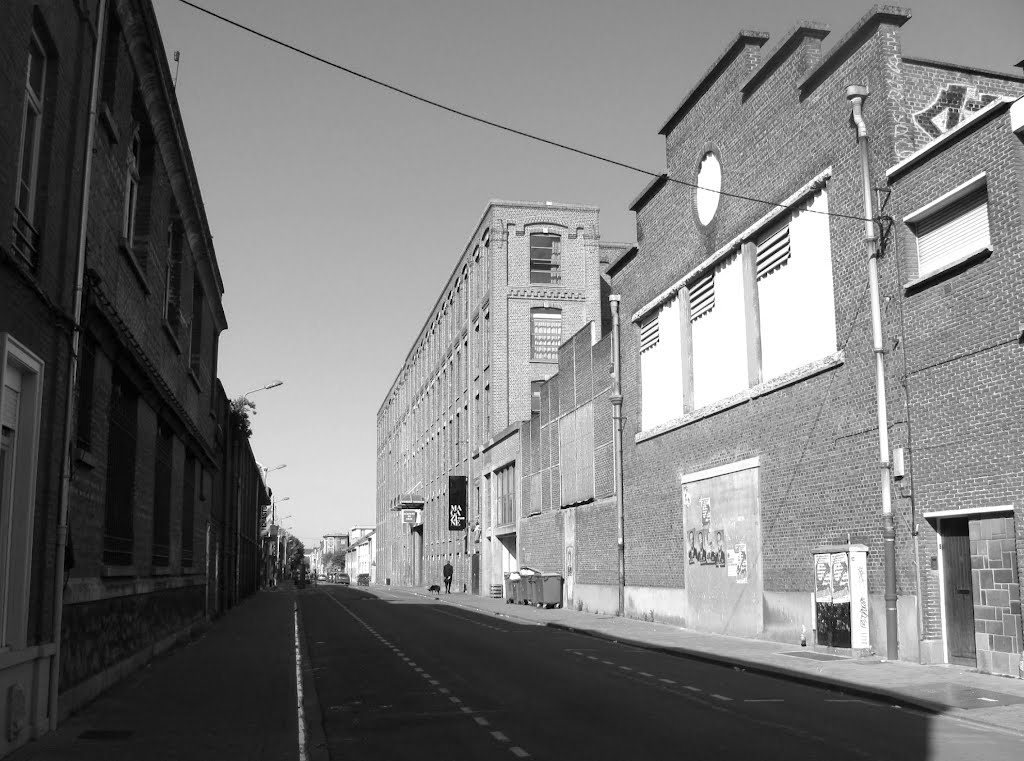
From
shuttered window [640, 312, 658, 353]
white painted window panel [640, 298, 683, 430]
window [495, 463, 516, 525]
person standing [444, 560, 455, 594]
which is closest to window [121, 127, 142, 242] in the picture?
white painted window panel [640, 298, 683, 430]

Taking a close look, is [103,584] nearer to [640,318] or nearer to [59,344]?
[59,344]

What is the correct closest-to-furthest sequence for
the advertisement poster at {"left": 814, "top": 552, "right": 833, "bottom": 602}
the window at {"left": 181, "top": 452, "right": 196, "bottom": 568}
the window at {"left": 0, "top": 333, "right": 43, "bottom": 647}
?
the window at {"left": 0, "top": 333, "right": 43, "bottom": 647} < the advertisement poster at {"left": 814, "top": 552, "right": 833, "bottom": 602} < the window at {"left": 181, "top": 452, "right": 196, "bottom": 568}

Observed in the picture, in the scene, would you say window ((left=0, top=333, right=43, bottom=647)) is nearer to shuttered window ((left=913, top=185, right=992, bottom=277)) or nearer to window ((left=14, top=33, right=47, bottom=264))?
window ((left=14, top=33, right=47, bottom=264))

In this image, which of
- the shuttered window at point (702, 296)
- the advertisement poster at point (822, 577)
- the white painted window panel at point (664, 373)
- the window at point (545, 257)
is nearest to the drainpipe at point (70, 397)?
the advertisement poster at point (822, 577)

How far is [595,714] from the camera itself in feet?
37.4

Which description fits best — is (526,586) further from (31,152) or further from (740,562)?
(31,152)

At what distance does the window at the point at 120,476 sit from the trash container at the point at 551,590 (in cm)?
2378

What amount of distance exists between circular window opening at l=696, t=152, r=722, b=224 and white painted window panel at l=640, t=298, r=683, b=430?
8.84 ft

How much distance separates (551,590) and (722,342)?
52.5 feet

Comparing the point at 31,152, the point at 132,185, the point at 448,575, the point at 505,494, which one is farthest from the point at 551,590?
the point at 31,152

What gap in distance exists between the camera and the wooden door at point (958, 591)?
51.6 feet

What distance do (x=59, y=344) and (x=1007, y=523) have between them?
512 inches

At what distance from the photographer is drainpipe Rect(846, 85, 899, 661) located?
16984 millimetres

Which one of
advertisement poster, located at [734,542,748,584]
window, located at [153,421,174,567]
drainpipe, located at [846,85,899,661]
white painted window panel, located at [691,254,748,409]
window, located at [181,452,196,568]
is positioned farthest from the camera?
white painted window panel, located at [691,254,748,409]
